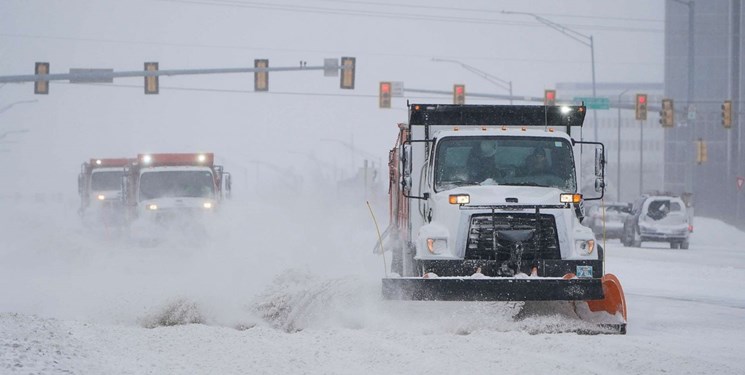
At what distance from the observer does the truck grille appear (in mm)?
13656

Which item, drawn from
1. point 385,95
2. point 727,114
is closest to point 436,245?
point 385,95

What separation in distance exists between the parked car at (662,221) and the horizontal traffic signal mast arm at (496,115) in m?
24.6

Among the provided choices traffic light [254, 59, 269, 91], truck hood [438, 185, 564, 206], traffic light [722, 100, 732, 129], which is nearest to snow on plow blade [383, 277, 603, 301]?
truck hood [438, 185, 564, 206]

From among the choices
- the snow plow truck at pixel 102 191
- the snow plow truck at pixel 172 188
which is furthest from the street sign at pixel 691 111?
the snow plow truck at pixel 172 188

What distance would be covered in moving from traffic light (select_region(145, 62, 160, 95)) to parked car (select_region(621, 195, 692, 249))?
1666 cm

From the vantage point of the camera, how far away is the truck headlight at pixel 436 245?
1384cm

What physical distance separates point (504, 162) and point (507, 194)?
775 mm

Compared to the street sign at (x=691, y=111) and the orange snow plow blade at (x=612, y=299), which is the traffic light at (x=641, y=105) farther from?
the orange snow plow blade at (x=612, y=299)

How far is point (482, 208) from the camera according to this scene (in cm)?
1373

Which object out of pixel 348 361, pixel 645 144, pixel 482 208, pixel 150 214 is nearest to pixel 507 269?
pixel 482 208

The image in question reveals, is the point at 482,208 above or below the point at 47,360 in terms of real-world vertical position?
above

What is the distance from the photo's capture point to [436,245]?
45.4 feet

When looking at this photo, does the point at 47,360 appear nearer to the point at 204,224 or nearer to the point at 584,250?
the point at 584,250

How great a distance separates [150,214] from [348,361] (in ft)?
67.2
